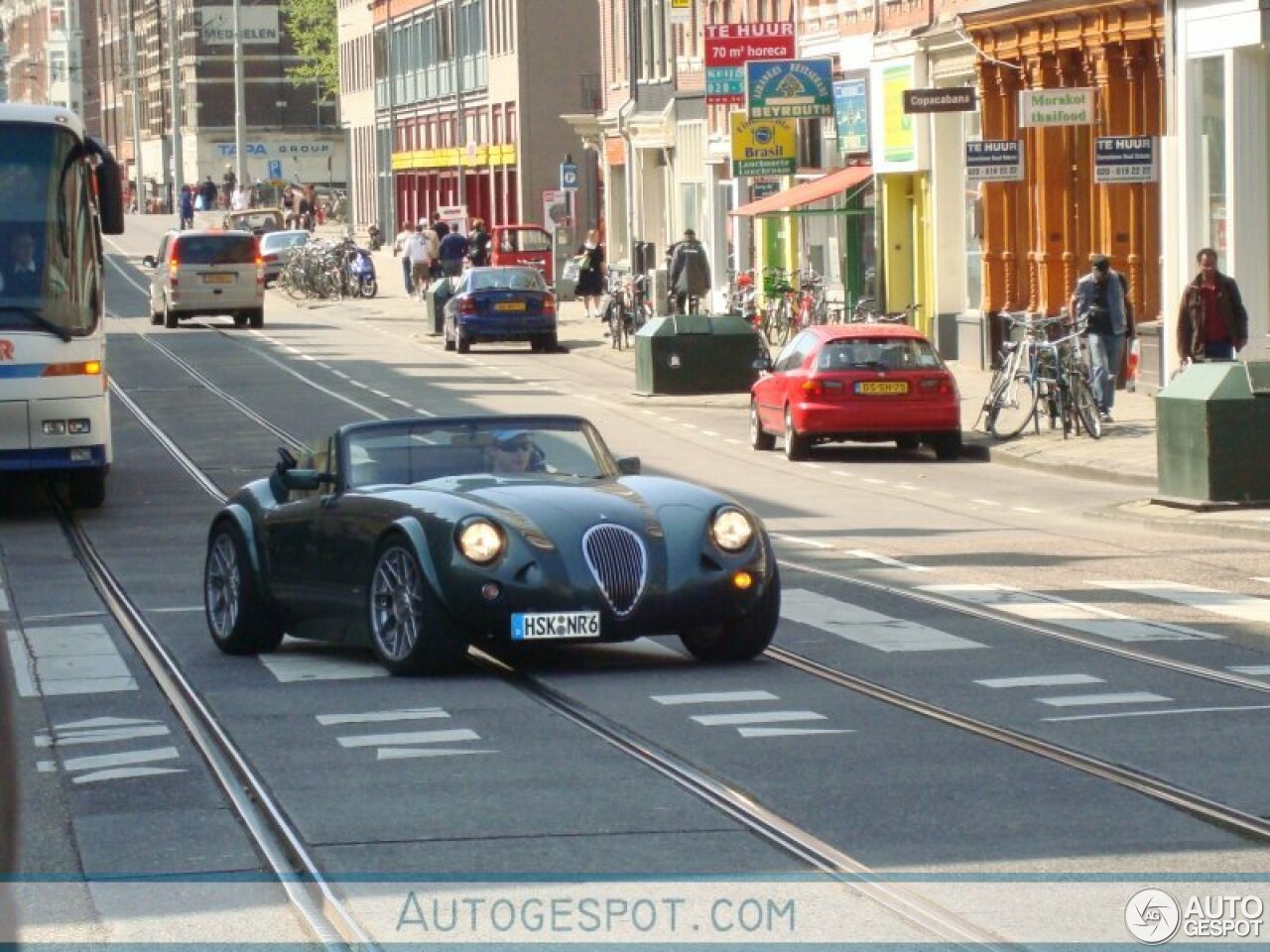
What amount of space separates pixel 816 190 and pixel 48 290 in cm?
2671

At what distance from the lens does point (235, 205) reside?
110 m

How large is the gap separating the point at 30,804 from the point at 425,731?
1982 mm

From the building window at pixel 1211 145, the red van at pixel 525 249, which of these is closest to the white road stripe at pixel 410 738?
the building window at pixel 1211 145

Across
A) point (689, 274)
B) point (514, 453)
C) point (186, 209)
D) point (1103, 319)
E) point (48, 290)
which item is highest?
point (186, 209)

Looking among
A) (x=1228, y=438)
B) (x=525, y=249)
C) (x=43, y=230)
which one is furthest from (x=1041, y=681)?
(x=525, y=249)

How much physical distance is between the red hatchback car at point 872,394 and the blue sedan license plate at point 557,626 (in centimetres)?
1701

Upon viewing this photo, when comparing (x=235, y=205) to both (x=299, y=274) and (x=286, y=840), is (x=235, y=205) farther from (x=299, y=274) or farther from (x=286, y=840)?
(x=286, y=840)

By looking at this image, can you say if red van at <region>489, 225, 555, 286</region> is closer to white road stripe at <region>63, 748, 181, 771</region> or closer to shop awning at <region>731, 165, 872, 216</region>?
shop awning at <region>731, 165, 872, 216</region>

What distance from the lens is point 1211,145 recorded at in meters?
33.4

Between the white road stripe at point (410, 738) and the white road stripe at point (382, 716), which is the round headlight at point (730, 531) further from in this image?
the white road stripe at point (410, 738)

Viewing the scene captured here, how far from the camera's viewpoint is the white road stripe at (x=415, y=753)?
10.5 meters

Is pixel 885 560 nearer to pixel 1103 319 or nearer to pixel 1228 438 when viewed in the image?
pixel 1228 438

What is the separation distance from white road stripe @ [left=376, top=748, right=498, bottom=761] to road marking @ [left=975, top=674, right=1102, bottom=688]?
2708mm
